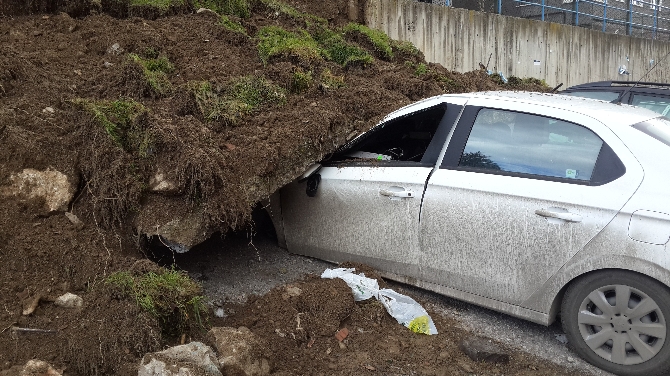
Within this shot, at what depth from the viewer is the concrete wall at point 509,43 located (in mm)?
10094

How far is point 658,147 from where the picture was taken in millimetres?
3635

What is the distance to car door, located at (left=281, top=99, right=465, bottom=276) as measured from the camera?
439cm

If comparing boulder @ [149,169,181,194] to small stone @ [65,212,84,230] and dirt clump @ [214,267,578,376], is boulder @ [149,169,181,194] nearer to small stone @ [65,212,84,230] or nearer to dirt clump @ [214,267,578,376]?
small stone @ [65,212,84,230]

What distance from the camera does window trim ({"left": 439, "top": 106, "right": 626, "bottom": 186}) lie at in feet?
11.9

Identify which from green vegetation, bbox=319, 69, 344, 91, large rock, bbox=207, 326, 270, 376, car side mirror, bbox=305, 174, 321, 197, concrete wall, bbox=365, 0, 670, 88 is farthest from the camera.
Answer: concrete wall, bbox=365, 0, 670, 88

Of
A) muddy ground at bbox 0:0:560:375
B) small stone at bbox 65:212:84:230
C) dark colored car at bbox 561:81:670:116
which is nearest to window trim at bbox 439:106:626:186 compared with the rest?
muddy ground at bbox 0:0:560:375

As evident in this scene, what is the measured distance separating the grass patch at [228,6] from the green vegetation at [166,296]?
4.02 metres

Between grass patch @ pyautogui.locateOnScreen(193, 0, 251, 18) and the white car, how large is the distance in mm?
2866

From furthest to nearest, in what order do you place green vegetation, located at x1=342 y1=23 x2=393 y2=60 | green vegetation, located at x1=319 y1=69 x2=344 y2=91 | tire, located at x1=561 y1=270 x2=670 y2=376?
green vegetation, located at x1=342 y1=23 x2=393 y2=60, green vegetation, located at x1=319 y1=69 x2=344 y2=91, tire, located at x1=561 y1=270 x2=670 y2=376

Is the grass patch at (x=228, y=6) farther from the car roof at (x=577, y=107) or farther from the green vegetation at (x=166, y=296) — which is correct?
the green vegetation at (x=166, y=296)

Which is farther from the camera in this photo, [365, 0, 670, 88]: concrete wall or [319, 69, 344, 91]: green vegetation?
[365, 0, 670, 88]: concrete wall

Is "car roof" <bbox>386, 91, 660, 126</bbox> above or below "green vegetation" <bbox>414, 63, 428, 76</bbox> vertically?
below

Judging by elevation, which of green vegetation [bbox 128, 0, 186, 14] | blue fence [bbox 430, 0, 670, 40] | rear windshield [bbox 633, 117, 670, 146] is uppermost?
blue fence [bbox 430, 0, 670, 40]

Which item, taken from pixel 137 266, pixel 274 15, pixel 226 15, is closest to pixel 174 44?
pixel 226 15
